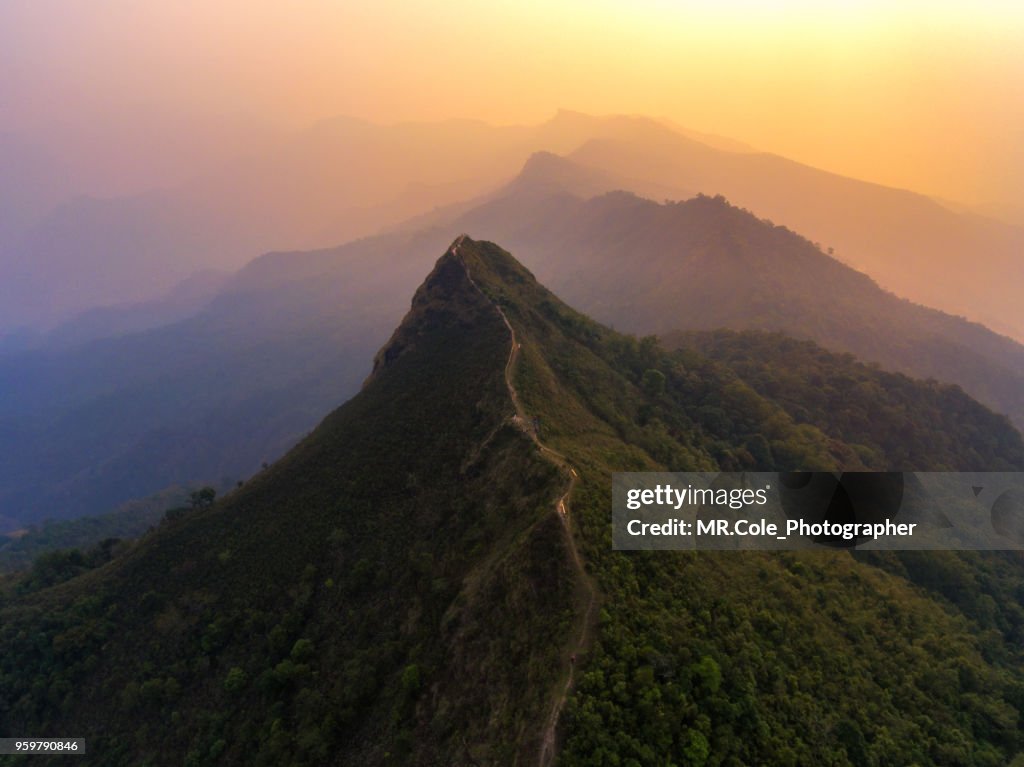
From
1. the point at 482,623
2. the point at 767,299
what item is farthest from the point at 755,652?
the point at 767,299

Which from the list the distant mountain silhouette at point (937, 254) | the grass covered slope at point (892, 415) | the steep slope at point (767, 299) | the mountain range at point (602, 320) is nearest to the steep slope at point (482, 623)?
the grass covered slope at point (892, 415)

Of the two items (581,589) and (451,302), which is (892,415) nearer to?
(451,302)

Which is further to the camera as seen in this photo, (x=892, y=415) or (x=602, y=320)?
(x=602, y=320)

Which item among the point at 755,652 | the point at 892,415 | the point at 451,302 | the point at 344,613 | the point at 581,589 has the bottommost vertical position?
the point at 755,652

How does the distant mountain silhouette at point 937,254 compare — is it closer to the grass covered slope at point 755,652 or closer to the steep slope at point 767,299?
the steep slope at point 767,299

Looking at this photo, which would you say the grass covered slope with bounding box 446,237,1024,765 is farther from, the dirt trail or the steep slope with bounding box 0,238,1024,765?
the dirt trail
